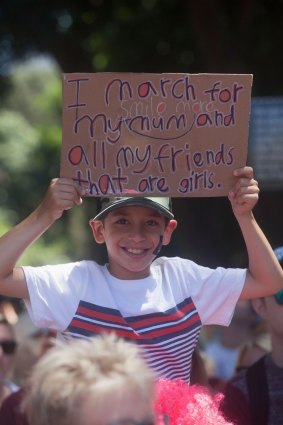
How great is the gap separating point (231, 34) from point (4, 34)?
274 centimetres

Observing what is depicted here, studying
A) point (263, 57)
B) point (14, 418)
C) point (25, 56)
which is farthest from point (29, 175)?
point (14, 418)

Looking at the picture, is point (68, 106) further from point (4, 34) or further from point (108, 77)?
point (4, 34)

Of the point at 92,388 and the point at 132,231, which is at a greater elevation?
the point at 132,231

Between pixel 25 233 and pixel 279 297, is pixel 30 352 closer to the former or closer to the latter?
pixel 279 297

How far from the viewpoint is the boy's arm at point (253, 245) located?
3299 millimetres

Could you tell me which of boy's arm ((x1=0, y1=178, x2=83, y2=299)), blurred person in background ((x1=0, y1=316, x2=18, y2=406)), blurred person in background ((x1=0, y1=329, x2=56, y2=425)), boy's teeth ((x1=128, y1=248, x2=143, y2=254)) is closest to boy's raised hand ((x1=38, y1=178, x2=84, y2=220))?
boy's arm ((x1=0, y1=178, x2=83, y2=299))

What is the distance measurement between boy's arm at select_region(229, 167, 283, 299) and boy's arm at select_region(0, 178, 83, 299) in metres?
0.55

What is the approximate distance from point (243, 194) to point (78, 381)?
1.42m

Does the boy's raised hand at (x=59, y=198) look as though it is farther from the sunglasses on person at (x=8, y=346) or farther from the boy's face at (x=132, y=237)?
the sunglasses on person at (x=8, y=346)

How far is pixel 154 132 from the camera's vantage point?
11.0 ft

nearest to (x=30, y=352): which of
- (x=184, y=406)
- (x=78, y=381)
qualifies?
(x=184, y=406)

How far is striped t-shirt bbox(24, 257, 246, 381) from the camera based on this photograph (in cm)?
319

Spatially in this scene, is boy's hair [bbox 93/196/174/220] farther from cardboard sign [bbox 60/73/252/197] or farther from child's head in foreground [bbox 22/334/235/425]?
child's head in foreground [bbox 22/334/235/425]

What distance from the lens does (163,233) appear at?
3.40 metres
